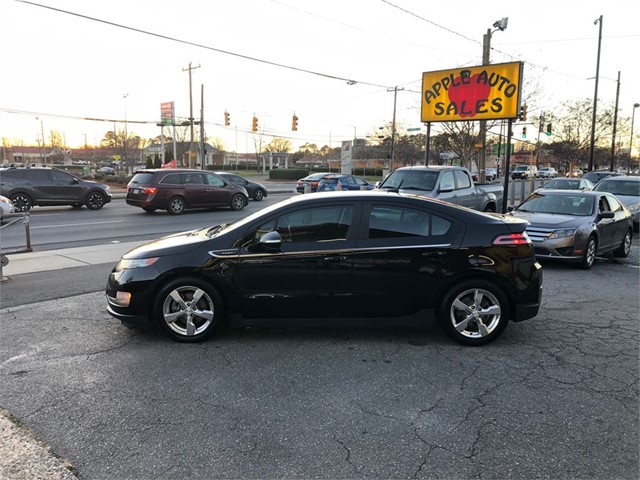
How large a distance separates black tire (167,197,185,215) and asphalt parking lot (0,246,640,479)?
42.2ft

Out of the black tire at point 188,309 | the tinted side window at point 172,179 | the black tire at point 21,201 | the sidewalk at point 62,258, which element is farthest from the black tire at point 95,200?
the black tire at point 188,309

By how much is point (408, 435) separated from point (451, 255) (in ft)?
6.62

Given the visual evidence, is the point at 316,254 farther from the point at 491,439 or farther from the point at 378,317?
the point at 491,439

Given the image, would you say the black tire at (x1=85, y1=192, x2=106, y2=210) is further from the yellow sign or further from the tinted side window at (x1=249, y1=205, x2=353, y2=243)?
the tinted side window at (x1=249, y1=205, x2=353, y2=243)

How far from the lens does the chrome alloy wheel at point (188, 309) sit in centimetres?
462

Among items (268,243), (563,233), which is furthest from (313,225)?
(563,233)

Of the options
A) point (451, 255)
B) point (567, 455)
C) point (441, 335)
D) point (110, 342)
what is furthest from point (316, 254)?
point (567, 455)

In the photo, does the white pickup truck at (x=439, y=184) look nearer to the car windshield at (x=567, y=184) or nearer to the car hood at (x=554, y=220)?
the car hood at (x=554, y=220)

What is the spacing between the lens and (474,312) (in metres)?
4.70

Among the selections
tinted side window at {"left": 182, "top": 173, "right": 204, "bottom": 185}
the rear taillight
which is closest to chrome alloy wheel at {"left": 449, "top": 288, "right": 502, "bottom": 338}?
the rear taillight

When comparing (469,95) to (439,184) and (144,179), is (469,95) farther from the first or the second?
(144,179)

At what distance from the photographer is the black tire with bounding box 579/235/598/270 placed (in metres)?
8.69

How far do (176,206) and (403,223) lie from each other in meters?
14.9

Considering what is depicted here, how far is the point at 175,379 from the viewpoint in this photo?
394 centimetres
